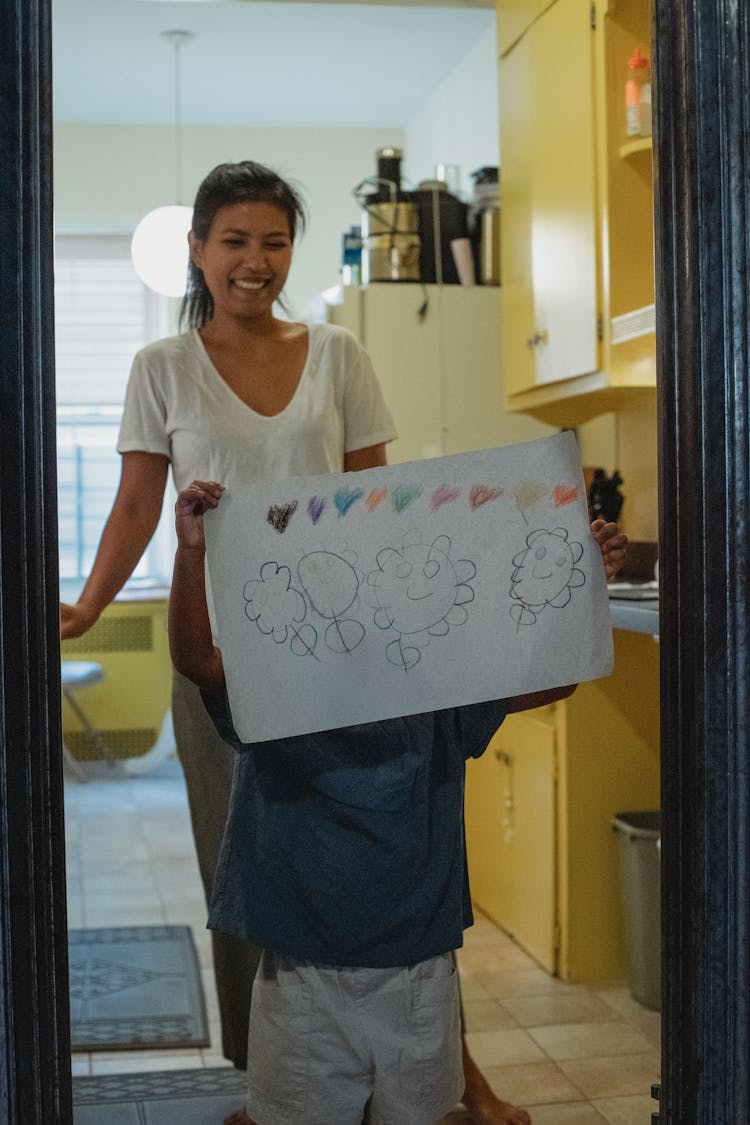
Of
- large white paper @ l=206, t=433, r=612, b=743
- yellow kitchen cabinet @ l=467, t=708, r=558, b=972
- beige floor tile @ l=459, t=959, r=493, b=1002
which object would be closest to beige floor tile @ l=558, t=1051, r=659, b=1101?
beige floor tile @ l=459, t=959, r=493, b=1002

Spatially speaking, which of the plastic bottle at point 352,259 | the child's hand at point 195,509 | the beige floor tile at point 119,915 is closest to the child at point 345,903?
the child's hand at point 195,509

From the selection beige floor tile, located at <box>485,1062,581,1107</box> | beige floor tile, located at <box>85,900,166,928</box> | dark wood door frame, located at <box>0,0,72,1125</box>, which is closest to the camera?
dark wood door frame, located at <box>0,0,72,1125</box>

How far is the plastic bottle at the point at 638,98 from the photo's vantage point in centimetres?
255

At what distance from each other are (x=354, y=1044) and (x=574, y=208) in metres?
1.93

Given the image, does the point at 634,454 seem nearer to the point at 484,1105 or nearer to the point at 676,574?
the point at 484,1105

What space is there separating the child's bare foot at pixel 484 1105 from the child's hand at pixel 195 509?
100cm

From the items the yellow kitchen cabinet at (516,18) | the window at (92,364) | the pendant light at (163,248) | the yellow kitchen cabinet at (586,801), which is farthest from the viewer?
the window at (92,364)

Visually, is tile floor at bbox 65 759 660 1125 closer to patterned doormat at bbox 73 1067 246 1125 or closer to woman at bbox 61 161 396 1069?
patterned doormat at bbox 73 1067 246 1125

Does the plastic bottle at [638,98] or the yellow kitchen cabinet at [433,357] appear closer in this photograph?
the plastic bottle at [638,98]

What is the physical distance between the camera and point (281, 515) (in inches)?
53.3

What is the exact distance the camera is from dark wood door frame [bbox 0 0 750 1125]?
117 centimetres

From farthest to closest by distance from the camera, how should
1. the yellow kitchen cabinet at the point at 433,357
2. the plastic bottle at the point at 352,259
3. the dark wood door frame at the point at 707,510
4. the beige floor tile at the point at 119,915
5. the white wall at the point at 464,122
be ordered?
1. the white wall at the point at 464,122
2. the plastic bottle at the point at 352,259
3. the yellow kitchen cabinet at the point at 433,357
4. the beige floor tile at the point at 119,915
5. the dark wood door frame at the point at 707,510

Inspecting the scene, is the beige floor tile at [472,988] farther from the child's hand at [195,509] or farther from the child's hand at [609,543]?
the child's hand at [195,509]

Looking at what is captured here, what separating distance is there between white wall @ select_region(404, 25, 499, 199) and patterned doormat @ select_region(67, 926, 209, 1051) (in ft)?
8.10
